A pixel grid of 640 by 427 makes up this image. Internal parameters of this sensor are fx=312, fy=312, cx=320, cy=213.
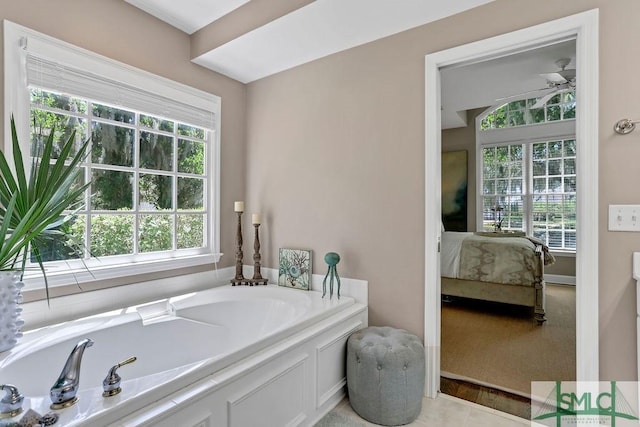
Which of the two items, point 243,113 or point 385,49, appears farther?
point 243,113

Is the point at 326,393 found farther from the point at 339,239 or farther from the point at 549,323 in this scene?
the point at 549,323

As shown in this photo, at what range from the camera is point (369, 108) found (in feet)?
7.63

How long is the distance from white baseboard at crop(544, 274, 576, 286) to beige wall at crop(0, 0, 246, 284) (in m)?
5.02

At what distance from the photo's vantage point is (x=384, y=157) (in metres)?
2.26

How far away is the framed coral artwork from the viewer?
2.59m

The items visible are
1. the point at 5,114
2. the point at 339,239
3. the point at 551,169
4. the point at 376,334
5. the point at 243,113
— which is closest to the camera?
the point at 5,114

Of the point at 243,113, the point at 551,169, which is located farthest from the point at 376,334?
the point at 551,169

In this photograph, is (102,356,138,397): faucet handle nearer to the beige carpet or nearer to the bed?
the beige carpet

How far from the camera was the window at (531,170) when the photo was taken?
5.07m

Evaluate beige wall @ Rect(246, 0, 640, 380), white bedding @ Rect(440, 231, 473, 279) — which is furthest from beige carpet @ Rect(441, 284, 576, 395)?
beige wall @ Rect(246, 0, 640, 380)

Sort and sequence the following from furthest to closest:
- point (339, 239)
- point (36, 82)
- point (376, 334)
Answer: point (339, 239)
point (376, 334)
point (36, 82)

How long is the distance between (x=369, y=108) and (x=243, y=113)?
137cm

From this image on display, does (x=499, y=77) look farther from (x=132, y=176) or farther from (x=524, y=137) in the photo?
(x=132, y=176)

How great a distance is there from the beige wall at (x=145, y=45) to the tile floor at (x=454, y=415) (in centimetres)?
177
